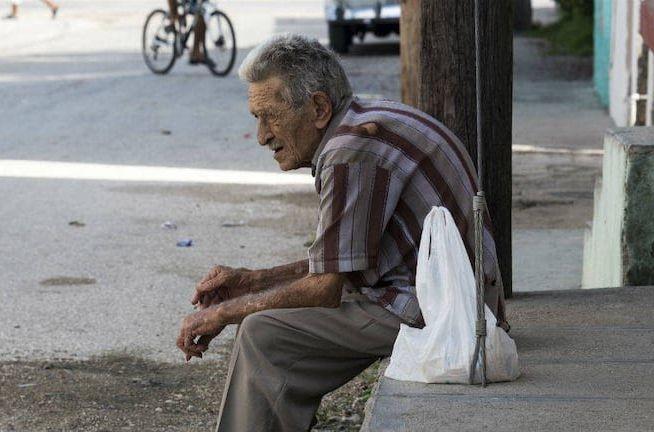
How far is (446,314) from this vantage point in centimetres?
332

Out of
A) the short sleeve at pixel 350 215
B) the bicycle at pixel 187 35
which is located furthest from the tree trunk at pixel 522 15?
the short sleeve at pixel 350 215

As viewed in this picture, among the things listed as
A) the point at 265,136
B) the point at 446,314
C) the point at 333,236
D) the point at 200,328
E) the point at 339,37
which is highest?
the point at 265,136

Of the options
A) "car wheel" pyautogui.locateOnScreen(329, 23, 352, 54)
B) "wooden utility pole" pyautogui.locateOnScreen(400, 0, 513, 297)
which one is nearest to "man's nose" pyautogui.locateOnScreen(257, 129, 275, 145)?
"wooden utility pole" pyautogui.locateOnScreen(400, 0, 513, 297)

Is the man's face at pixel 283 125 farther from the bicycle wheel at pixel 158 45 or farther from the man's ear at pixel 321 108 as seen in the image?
the bicycle wheel at pixel 158 45

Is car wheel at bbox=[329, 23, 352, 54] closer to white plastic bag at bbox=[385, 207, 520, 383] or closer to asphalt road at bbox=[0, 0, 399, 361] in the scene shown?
asphalt road at bbox=[0, 0, 399, 361]

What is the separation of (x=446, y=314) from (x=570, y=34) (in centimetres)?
2012

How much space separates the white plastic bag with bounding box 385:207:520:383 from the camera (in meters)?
3.32

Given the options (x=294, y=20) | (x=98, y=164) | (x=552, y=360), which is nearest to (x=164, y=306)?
(x=552, y=360)

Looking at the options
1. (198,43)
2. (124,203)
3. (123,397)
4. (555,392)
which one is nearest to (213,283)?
(555,392)

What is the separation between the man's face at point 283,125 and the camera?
11.8ft

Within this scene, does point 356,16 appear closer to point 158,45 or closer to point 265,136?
point 158,45

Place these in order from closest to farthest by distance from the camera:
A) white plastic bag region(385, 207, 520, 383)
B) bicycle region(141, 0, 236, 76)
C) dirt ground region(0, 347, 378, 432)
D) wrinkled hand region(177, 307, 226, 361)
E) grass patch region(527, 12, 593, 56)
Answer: white plastic bag region(385, 207, 520, 383), wrinkled hand region(177, 307, 226, 361), dirt ground region(0, 347, 378, 432), bicycle region(141, 0, 236, 76), grass patch region(527, 12, 593, 56)

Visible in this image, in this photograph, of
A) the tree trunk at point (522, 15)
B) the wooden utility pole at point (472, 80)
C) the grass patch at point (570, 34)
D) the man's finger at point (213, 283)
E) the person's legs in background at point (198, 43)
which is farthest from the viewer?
the tree trunk at point (522, 15)

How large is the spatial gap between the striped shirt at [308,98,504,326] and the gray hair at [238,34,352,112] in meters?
0.09
